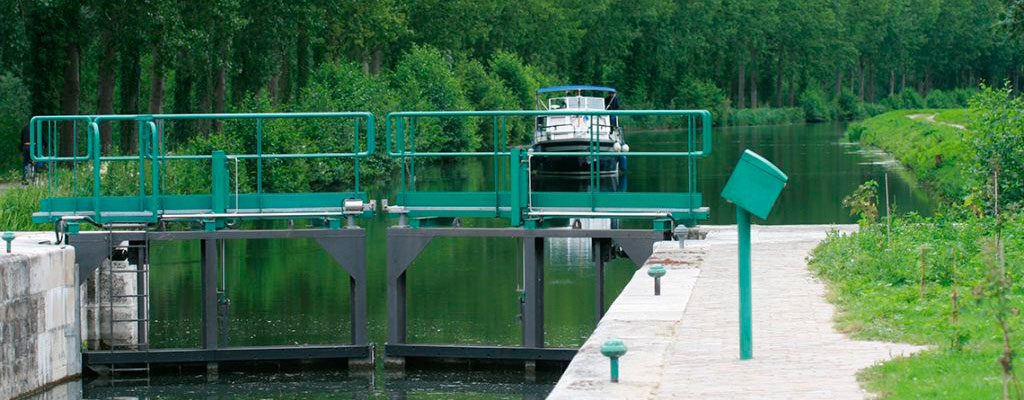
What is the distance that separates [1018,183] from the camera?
22344 millimetres

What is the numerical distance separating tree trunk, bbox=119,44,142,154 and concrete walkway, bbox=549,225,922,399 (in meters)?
27.1

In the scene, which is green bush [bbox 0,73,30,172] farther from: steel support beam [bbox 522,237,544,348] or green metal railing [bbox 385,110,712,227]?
steel support beam [bbox 522,237,544,348]

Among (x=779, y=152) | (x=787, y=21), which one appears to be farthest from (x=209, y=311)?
(x=787, y=21)

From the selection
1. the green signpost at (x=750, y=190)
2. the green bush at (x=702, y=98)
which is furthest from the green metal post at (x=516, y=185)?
the green bush at (x=702, y=98)

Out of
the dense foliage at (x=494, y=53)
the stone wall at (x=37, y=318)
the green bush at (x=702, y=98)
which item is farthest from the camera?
the green bush at (x=702, y=98)

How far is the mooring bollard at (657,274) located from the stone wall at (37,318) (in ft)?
21.8

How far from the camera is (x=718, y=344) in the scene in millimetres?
11492

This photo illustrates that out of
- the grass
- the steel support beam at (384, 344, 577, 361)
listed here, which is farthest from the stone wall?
the grass

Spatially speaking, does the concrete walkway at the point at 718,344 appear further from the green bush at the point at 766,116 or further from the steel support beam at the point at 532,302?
the green bush at the point at 766,116

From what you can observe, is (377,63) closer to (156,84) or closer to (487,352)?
(156,84)

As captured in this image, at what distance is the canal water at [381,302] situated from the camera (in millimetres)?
17594

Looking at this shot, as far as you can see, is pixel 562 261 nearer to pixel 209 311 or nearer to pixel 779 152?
pixel 209 311

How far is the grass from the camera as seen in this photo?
980 centimetres

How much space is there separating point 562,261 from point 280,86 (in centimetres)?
3756
